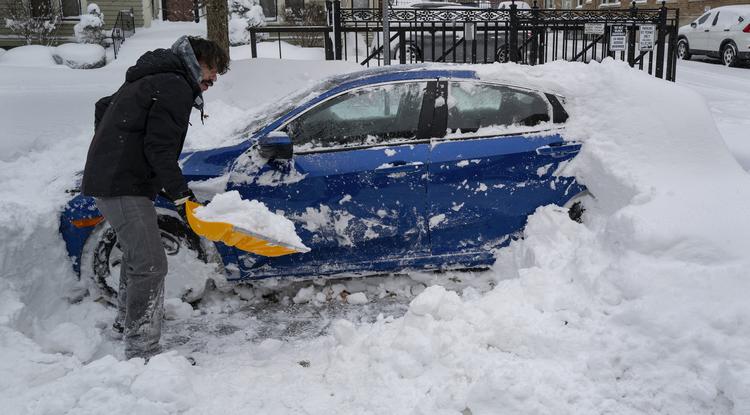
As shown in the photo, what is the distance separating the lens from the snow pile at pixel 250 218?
3824 mm

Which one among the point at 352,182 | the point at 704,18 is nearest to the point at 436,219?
the point at 352,182

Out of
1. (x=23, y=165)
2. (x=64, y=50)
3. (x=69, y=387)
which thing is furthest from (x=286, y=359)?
(x=64, y=50)

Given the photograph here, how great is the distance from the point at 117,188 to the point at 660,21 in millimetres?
10152

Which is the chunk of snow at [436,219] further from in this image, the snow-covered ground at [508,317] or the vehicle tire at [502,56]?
the vehicle tire at [502,56]

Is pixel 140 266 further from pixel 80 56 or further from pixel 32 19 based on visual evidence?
pixel 32 19

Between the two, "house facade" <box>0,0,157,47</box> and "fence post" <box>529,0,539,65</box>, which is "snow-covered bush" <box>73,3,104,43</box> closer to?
"house facade" <box>0,0,157,47</box>

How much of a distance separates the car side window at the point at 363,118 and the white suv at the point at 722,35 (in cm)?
1725

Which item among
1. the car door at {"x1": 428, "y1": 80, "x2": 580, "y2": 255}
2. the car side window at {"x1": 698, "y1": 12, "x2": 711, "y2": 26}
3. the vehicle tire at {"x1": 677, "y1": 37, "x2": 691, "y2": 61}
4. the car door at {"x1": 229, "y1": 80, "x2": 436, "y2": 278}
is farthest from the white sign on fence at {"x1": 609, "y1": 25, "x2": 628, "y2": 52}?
the vehicle tire at {"x1": 677, "y1": 37, "x2": 691, "y2": 61}

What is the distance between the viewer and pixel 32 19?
19.4m

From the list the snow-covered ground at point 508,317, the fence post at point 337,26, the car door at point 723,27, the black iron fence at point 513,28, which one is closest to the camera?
the snow-covered ground at point 508,317

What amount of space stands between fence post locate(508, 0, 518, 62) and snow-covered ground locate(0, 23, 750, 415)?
20.2 ft

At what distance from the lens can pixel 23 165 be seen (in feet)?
20.4

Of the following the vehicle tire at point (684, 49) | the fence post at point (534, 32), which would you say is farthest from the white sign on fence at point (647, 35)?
the vehicle tire at point (684, 49)

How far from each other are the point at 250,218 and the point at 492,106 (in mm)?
1974
